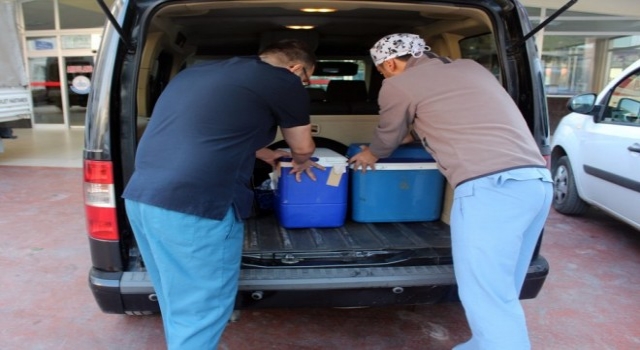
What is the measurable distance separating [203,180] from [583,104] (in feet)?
12.6

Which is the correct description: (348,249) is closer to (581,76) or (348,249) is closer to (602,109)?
(602,109)

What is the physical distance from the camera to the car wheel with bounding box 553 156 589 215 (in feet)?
16.0

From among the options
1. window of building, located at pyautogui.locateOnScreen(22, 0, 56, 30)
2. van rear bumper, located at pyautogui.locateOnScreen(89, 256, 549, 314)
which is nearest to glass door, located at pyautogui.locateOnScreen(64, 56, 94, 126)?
window of building, located at pyautogui.locateOnScreen(22, 0, 56, 30)

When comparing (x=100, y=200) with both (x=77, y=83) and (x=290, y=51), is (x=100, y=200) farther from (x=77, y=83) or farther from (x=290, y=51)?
(x=77, y=83)

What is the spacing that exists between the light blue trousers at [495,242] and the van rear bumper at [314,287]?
238 mm

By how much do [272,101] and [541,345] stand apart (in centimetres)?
209

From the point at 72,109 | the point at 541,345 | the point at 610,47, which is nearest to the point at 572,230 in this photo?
the point at 541,345

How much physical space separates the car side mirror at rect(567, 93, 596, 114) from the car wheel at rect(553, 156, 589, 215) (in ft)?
2.47

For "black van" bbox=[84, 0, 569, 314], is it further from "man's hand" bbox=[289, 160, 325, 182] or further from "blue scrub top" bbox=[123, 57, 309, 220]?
"man's hand" bbox=[289, 160, 325, 182]

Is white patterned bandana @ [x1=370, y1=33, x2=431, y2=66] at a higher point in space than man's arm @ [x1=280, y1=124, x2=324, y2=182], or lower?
higher

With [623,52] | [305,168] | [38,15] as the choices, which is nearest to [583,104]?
[305,168]

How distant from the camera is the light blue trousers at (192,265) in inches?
72.2

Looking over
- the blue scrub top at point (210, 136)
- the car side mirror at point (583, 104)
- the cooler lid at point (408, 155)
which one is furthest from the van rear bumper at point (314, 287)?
the car side mirror at point (583, 104)

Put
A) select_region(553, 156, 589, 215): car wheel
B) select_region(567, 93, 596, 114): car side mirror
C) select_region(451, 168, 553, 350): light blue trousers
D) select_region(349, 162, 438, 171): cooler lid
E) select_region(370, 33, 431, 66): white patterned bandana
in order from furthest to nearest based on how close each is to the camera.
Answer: select_region(553, 156, 589, 215): car wheel, select_region(567, 93, 596, 114): car side mirror, select_region(349, 162, 438, 171): cooler lid, select_region(370, 33, 431, 66): white patterned bandana, select_region(451, 168, 553, 350): light blue trousers
